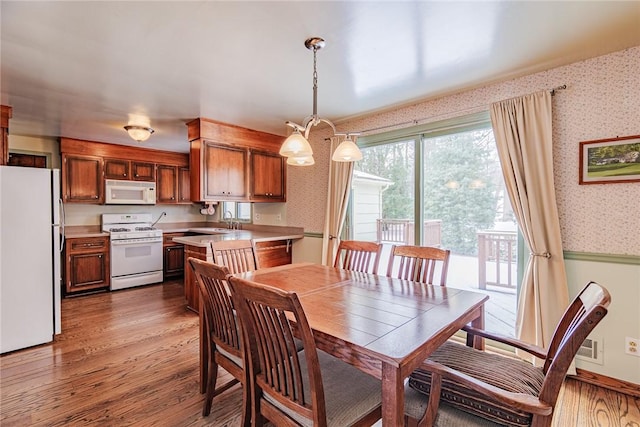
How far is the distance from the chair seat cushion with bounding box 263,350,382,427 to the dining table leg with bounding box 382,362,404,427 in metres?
0.21

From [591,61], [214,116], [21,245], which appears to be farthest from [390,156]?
[21,245]

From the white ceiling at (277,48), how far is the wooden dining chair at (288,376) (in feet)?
→ 5.16

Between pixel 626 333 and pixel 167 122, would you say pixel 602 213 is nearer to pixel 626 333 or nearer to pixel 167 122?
pixel 626 333

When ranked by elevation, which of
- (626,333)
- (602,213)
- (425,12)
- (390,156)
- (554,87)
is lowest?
(626,333)

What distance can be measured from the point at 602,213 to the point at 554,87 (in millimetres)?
1041

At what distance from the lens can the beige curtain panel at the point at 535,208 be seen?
239 centimetres

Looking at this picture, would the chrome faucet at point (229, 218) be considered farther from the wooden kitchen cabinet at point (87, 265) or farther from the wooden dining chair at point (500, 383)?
the wooden dining chair at point (500, 383)

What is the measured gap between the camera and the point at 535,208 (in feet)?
8.01

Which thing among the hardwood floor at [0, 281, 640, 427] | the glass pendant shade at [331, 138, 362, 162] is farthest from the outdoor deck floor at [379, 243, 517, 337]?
the glass pendant shade at [331, 138, 362, 162]

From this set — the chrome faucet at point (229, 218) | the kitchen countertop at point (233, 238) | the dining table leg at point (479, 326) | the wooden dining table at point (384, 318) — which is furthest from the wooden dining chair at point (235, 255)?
the chrome faucet at point (229, 218)

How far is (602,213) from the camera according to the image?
2262mm

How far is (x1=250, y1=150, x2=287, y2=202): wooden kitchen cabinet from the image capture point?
4.43 meters

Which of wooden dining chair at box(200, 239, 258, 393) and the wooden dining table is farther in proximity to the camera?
wooden dining chair at box(200, 239, 258, 393)

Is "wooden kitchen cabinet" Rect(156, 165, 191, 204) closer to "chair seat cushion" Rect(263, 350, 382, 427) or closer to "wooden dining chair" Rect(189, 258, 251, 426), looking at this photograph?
"wooden dining chair" Rect(189, 258, 251, 426)
